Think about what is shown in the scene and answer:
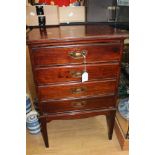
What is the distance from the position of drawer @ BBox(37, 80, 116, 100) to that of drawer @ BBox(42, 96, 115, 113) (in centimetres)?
5

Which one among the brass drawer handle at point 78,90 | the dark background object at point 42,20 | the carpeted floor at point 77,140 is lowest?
the carpeted floor at point 77,140

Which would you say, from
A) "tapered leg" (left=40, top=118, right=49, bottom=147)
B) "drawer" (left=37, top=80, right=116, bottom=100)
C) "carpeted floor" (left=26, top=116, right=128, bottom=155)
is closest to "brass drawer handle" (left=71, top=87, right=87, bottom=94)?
"drawer" (left=37, top=80, right=116, bottom=100)

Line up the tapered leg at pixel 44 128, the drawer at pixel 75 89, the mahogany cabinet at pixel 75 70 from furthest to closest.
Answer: the tapered leg at pixel 44 128 < the drawer at pixel 75 89 < the mahogany cabinet at pixel 75 70

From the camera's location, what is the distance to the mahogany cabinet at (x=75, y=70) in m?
0.95

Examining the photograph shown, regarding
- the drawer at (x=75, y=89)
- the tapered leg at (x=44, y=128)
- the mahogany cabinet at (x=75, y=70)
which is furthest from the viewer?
the tapered leg at (x=44, y=128)

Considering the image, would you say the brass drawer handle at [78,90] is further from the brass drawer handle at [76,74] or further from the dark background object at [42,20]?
the dark background object at [42,20]

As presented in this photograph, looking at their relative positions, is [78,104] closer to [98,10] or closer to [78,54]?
[78,54]

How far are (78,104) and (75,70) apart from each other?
253mm

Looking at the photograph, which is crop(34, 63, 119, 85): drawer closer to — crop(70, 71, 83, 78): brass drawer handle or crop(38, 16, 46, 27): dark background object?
crop(70, 71, 83, 78): brass drawer handle

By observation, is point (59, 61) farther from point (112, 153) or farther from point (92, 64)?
point (112, 153)

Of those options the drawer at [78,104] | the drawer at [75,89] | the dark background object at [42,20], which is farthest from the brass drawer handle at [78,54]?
the dark background object at [42,20]

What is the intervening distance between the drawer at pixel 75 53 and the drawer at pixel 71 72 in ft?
0.12
